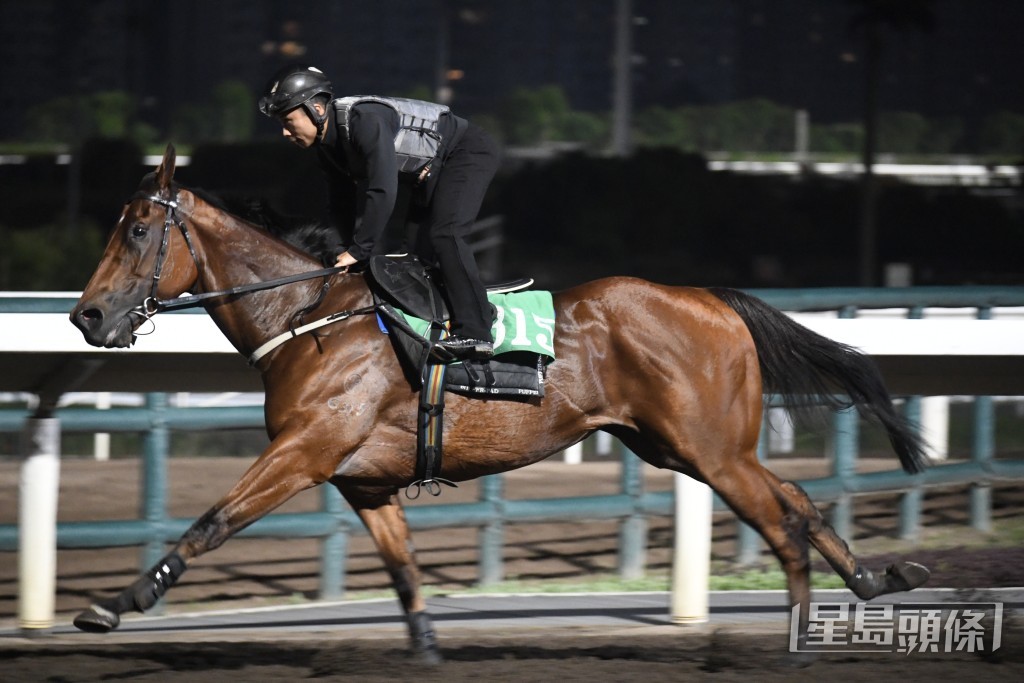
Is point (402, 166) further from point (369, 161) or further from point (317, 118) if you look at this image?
point (317, 118)

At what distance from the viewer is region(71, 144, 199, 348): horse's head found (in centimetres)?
427

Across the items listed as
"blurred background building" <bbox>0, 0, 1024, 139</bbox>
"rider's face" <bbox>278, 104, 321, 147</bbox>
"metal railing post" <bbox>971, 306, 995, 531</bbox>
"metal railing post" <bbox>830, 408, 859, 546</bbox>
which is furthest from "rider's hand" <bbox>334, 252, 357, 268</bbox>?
"blurred background building" <bbox>0, 0, 1024, 139</bbox>

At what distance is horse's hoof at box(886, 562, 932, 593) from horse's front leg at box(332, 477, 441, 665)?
164cm

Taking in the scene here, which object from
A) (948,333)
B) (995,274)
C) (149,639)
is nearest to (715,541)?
(948,333)

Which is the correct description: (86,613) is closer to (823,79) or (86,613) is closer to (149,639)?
(149,639)

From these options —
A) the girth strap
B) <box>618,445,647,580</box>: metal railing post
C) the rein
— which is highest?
the rein

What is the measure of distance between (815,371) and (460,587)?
2.02 metres

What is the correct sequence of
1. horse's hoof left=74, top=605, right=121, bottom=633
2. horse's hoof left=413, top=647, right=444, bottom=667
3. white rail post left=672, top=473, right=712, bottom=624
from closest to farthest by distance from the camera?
horse's hoof left=74, top=605, right=121, bottom=633 < horse's hoof left=413, top=647, right=444, bottom=667 < white rail post left=672, top=473, right=712, bottom=624

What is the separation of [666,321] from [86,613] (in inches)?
84.8

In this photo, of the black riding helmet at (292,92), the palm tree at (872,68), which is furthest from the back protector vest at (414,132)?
the palm tree at (872,68)

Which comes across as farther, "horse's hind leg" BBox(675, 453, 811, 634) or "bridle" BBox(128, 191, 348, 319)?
"horse's hind leg" BBox(675, 453, 811, 634)

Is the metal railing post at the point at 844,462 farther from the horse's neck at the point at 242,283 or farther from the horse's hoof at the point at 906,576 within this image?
the horse's neck at the point at 242,283

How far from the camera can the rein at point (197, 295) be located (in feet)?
14.3

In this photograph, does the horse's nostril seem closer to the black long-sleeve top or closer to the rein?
the rein
